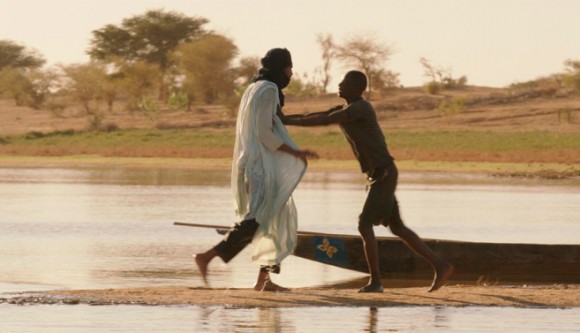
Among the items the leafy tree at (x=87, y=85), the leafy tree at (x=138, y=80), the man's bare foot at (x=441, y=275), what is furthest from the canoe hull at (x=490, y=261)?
the leafy tree at (x=87, y=85)

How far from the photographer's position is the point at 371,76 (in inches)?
2574

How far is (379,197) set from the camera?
31.7 ft

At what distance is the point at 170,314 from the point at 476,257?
3.96 metres

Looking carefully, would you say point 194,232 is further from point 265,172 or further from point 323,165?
point 323,165

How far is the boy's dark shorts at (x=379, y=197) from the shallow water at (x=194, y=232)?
2.85 feet

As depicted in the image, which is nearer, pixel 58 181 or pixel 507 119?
pixel 58 181

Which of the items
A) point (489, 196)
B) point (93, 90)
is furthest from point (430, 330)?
point (93, 90)

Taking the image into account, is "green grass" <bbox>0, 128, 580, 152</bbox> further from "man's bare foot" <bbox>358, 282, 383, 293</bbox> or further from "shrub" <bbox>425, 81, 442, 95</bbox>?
"man's bare foot" <bbox>358, 282, 383, 293</bbox>

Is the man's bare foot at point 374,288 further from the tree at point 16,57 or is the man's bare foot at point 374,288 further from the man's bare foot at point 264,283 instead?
the tree at point 16,57

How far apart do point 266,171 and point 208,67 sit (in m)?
59.3

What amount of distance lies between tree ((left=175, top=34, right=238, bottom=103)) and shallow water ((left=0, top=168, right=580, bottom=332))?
31461 mm

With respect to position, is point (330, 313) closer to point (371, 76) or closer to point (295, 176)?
point (295, 176)

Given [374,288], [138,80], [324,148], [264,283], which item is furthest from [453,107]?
[264,283]

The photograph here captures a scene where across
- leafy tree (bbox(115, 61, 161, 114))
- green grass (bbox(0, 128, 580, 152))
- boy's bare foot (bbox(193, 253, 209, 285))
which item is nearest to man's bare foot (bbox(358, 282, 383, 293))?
boy's bare foot (bbox(193, 253, 209, 285))
